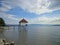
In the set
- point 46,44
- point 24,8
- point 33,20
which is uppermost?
point 24,8

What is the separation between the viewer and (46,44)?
542 cm

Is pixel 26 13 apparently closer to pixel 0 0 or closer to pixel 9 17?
pixel 9 17

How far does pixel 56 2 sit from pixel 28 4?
95 centimetres

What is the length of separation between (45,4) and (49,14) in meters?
0.70

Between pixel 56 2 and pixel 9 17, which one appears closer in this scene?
pixel 56 2

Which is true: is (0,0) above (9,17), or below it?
above

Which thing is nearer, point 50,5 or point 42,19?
point 50,5

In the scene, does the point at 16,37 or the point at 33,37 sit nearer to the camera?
the point at 16,37

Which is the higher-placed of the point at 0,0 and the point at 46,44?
the point at 0,0

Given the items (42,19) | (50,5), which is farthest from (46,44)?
(50,5)

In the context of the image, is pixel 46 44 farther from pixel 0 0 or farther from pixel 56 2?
pixel 0 0

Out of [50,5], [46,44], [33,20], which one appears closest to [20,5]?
[33,20]

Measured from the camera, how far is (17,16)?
591 cm

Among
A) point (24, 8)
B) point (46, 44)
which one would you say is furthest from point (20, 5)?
point (46, 44)
